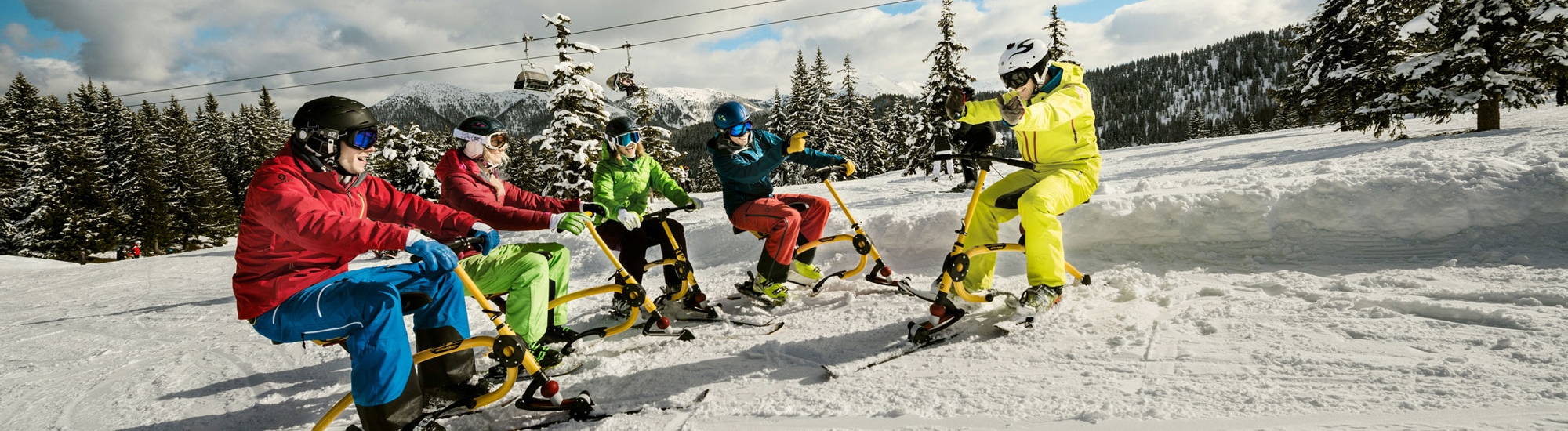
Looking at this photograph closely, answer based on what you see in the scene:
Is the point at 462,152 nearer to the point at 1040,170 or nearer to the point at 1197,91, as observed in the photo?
the point at 1040,170

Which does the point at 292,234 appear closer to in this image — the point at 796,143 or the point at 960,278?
the point at 796,143

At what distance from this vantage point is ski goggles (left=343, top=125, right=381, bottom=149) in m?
3.27

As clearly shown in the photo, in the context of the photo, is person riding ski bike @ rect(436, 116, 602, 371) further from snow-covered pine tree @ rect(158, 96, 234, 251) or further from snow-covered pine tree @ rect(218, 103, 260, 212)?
snow-covered pine tree @ rect(218, 103, 260, 212)

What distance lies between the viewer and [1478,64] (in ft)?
41.0

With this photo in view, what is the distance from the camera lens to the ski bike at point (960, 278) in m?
4.30

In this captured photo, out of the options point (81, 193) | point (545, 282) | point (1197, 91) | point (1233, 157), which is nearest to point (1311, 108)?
point (1233, 157)

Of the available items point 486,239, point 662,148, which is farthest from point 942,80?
point 486,239

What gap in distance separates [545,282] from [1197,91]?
680ft

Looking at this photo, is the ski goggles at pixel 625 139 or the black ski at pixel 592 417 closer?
the black ski at pixel 592 417

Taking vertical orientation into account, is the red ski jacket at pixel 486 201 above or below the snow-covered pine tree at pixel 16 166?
below

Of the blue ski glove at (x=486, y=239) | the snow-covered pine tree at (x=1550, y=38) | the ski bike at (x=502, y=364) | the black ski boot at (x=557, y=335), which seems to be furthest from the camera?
the snow-covered pine tree at (x=1550, y=38)

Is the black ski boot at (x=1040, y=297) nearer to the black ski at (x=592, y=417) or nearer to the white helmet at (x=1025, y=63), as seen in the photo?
the white helmet at (x=1025, y=63)

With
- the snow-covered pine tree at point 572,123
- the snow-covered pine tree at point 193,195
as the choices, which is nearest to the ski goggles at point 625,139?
the snow-covered pine tree at point 572,123

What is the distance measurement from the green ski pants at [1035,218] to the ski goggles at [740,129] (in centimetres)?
225
